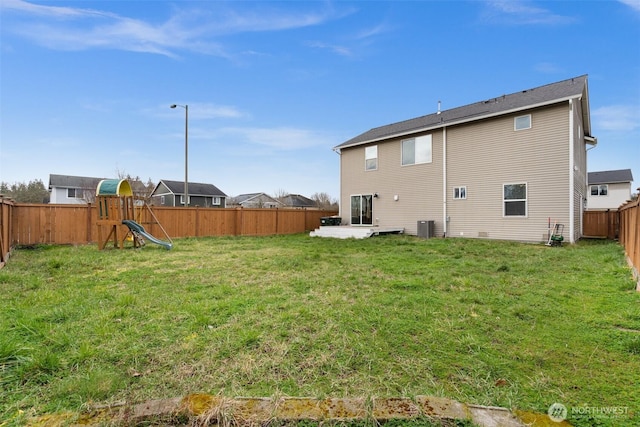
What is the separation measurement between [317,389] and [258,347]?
31.6 inches

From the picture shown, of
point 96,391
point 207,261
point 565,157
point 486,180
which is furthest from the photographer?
point 486,180

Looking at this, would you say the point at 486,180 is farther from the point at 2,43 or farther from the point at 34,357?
the point at 2,43

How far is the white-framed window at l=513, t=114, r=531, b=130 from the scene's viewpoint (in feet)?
34.6

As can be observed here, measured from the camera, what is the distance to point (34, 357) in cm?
231

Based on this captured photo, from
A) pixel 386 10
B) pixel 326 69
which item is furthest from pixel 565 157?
pixel 326 69

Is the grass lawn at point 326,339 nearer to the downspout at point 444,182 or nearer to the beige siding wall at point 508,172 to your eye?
the beige siding wall at point 508,172

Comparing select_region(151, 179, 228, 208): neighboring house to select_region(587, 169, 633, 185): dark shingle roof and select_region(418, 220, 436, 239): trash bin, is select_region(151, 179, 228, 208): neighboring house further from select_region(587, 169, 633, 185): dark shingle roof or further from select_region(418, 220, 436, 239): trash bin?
select_region(587, 169, 633, 185): dark shingle roof

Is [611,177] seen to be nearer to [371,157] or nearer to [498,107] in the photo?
[498,107]

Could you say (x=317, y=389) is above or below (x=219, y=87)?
below

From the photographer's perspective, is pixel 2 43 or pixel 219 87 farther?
pixel 219 87

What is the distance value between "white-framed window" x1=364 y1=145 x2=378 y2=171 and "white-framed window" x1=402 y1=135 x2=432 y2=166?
5.11 feet

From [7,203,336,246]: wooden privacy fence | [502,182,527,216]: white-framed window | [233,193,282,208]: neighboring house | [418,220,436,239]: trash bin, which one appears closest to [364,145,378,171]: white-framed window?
[418,220,436,239]: trash bin

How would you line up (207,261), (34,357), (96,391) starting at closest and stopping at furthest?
(96,391) < (34,357) < (207,261)

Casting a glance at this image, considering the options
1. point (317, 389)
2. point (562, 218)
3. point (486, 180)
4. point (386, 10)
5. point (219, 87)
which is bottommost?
point (317, 389)
